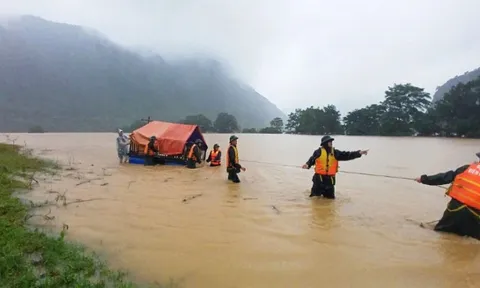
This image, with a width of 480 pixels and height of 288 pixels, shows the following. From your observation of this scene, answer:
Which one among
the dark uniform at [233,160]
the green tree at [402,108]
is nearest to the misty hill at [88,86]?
the green tree at [402,108]

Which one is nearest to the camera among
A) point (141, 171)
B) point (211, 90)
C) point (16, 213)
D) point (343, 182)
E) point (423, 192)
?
point (16, 213)

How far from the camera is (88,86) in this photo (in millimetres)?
122875

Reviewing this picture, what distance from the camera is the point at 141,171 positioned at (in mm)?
14031

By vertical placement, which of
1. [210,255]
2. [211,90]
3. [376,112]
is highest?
[211,90]

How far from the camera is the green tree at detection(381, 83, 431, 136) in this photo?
4647cm

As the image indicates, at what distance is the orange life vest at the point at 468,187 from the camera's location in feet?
17.6

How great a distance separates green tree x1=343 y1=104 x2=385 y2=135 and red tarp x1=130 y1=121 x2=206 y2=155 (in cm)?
4070

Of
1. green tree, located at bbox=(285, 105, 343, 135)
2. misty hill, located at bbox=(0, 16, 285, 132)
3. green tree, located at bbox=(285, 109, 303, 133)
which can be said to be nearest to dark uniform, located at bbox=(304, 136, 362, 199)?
green tree, located at bbox=(285, 105, 343, 135)

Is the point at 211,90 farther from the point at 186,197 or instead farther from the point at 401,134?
the point at 186,197

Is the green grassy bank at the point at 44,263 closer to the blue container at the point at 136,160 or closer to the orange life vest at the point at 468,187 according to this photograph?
the orange life vest at the point at 468,187

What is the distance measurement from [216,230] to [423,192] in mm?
7971

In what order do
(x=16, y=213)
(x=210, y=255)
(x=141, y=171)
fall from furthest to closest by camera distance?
(x=141, y=171) < (x=16, y=213) < (x=210, y=255)

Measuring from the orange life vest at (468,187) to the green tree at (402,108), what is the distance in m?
44.0

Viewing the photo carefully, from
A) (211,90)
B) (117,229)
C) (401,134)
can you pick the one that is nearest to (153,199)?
(117,229)
